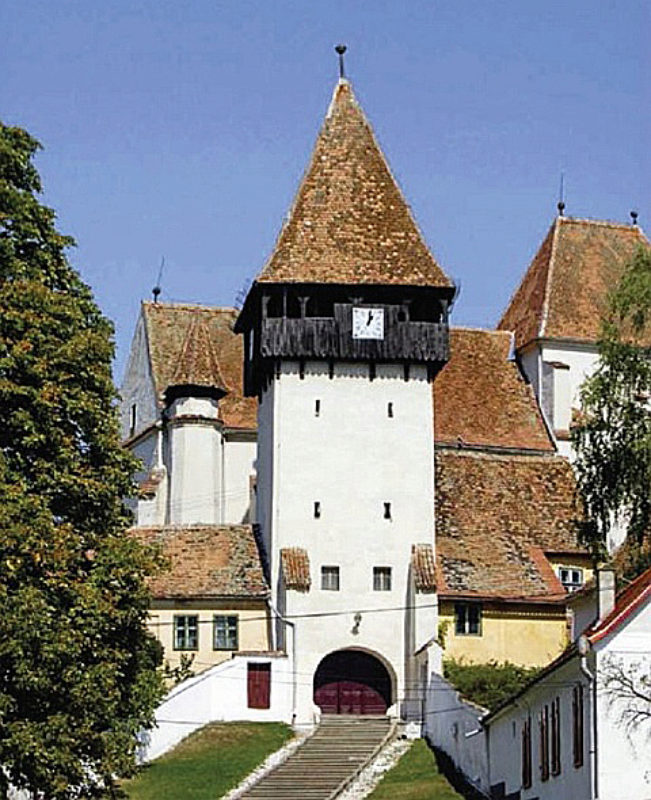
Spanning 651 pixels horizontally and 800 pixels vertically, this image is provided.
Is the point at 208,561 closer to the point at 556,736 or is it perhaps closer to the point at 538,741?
the point at 538,741

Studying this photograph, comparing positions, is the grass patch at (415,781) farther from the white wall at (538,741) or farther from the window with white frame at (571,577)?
the window with white frame at (571,577)

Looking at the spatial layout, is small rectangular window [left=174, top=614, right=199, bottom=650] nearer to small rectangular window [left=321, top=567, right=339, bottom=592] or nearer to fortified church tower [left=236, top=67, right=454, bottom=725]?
fortified church tower [left=236, top=67, right=454, bottom=725]

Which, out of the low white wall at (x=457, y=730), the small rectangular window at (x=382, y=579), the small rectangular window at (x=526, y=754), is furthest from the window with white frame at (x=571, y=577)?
the small rectangular window at (x=526, y=754)

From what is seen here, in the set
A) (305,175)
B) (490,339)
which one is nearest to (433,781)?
(305,175)

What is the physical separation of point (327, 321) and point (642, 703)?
26.8m

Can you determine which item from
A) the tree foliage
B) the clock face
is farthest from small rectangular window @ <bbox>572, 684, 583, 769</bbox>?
the clock face

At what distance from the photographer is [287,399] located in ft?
211

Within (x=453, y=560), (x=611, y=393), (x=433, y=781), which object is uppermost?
(x=611, y=393)

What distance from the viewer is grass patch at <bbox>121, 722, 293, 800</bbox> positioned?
169 ft

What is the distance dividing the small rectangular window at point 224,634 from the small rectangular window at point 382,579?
4599mm

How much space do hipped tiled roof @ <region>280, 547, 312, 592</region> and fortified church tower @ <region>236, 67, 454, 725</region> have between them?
0.05 metres

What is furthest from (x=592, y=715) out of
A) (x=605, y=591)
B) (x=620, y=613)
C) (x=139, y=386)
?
(x=139, y=386)

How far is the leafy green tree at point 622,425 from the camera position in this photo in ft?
175

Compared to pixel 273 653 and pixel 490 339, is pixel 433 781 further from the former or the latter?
pixel 490 339
